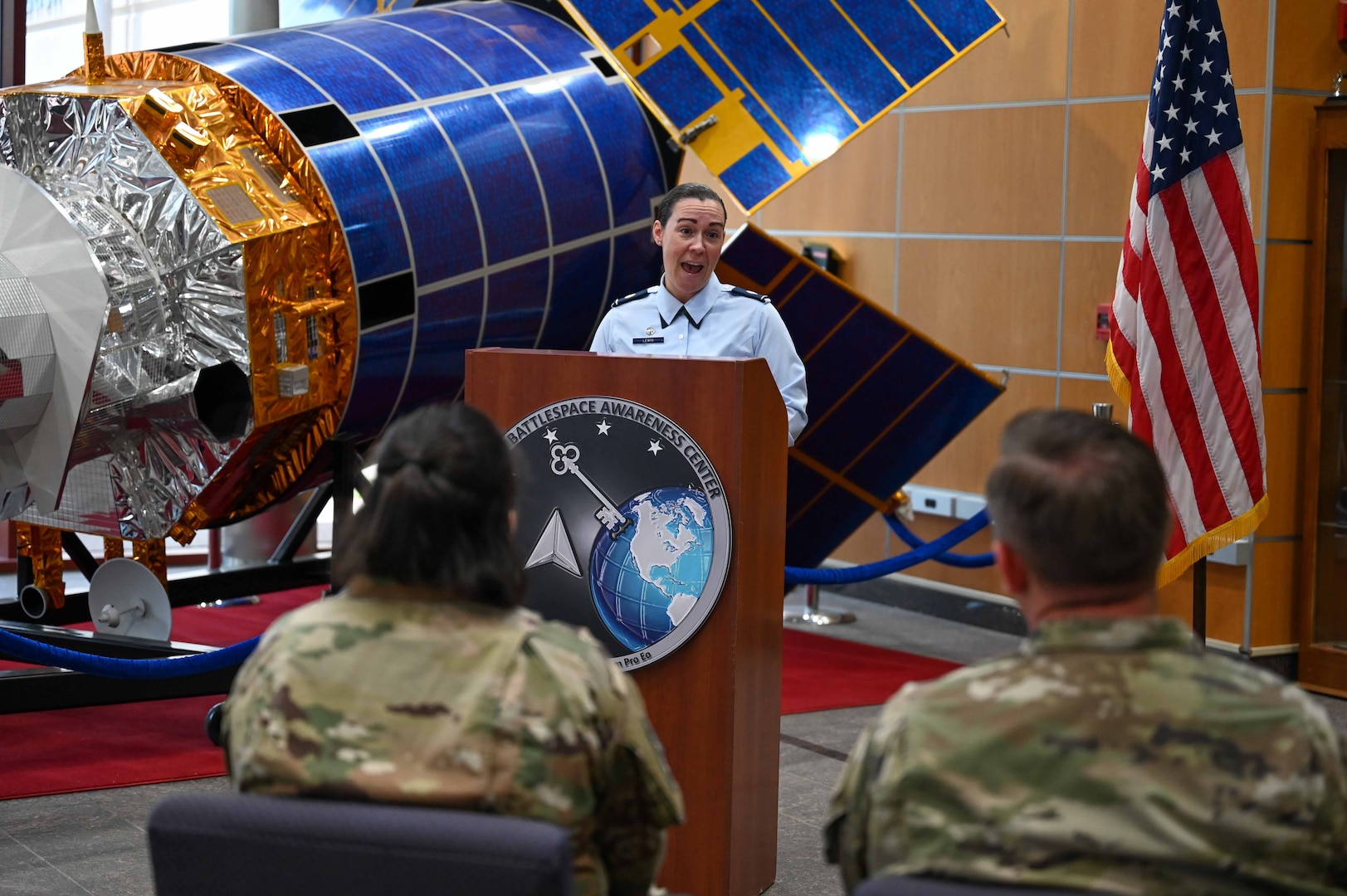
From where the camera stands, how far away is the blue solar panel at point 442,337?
15.2 feet

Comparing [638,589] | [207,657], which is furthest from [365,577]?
[207,657]

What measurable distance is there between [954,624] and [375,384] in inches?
123

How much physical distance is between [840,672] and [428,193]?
7.69ft

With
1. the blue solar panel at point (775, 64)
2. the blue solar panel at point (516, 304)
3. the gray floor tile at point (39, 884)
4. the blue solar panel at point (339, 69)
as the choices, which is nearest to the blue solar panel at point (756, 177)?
the blue solar panel at point (775, 64)

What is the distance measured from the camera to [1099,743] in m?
1.44

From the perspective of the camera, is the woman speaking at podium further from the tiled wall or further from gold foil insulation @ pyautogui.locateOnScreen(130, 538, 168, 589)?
the tiled wall

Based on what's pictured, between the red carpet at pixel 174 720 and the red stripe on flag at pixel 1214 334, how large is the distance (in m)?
1.44

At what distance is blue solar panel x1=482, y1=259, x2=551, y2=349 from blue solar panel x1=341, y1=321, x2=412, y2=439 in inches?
15.1

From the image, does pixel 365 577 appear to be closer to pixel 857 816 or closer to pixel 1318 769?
pixel 857 816

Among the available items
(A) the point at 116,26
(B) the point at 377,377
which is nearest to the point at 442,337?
(B) the point at 377,377

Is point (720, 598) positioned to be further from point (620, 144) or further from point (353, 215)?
point (620, 144)

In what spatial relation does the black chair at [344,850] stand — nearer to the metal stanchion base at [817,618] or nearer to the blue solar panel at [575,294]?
the blue solar panel at [575,294]

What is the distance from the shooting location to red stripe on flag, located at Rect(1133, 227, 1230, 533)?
4.78 meters

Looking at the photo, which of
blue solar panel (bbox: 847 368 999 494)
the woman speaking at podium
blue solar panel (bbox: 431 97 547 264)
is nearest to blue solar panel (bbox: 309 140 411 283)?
blue solar panel (bbox: 431 97 547 264)
